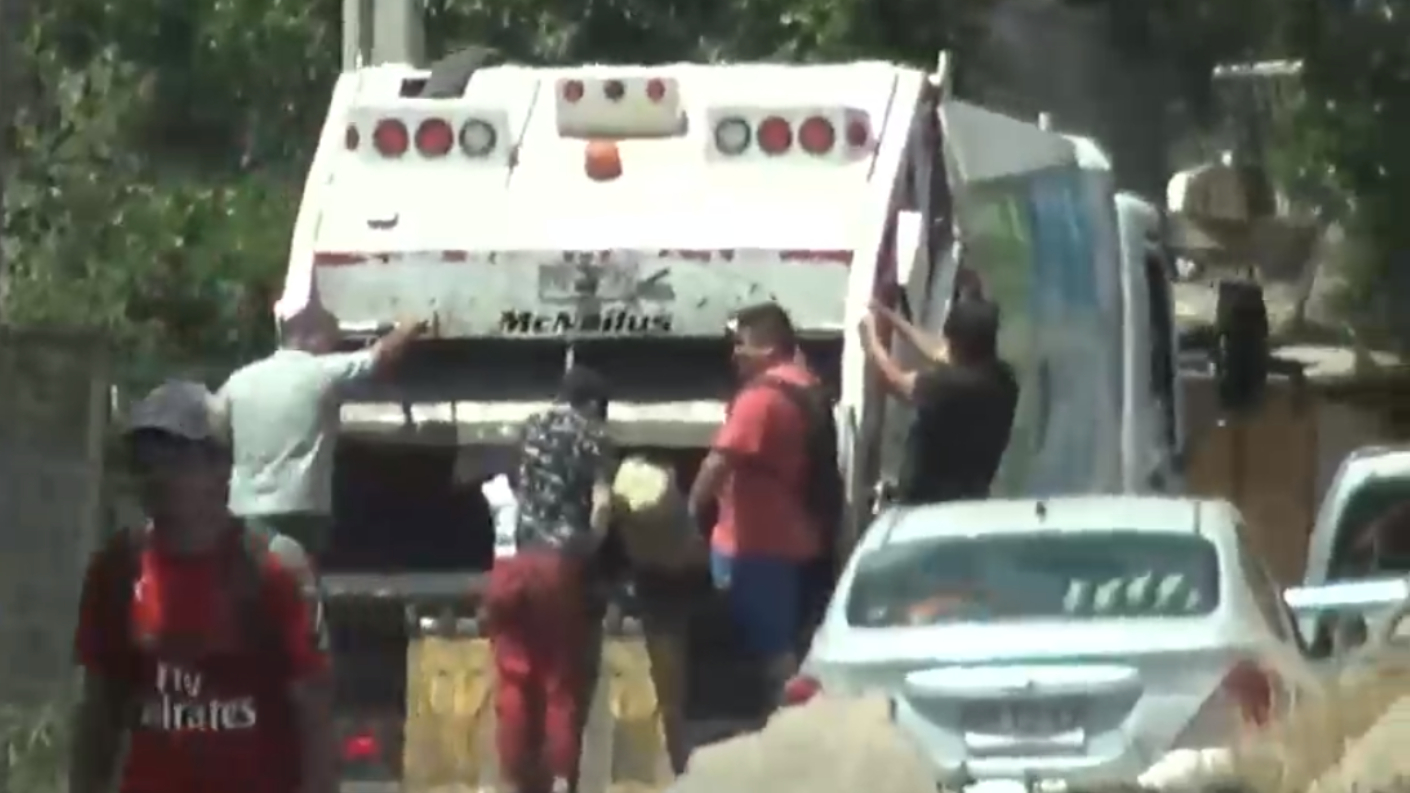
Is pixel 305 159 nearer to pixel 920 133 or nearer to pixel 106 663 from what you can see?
pixel 920 133

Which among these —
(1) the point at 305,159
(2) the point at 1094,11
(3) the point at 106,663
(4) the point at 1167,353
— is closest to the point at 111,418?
(4) the point at 1167,353

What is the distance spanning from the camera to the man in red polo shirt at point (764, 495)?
10.9 meters

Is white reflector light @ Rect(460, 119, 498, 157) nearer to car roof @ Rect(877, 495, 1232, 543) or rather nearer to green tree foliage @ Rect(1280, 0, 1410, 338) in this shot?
car roof @ Rect(877, 495, 1232, 543)

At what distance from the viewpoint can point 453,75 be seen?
12.2m

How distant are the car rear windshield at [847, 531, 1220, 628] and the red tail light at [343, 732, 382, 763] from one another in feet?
5.87

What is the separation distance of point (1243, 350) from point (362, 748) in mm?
4902

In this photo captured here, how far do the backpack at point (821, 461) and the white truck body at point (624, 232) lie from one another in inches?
2.7

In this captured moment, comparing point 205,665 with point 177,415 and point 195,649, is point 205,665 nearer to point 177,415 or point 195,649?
point 195,649

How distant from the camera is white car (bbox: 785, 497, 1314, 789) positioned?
960cm

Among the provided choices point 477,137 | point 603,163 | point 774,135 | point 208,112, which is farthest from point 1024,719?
point 208,112

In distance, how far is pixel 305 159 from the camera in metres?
22.9

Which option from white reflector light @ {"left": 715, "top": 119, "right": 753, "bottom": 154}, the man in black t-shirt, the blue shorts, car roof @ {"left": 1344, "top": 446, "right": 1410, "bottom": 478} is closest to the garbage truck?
white reflector light @ {"left": 715, "top": 119, "right": 753, "bottom": 154}

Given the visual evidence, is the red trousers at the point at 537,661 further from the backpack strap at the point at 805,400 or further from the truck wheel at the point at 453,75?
the truck wheel at the point at 453,75

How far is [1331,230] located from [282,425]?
2396 centimetres
